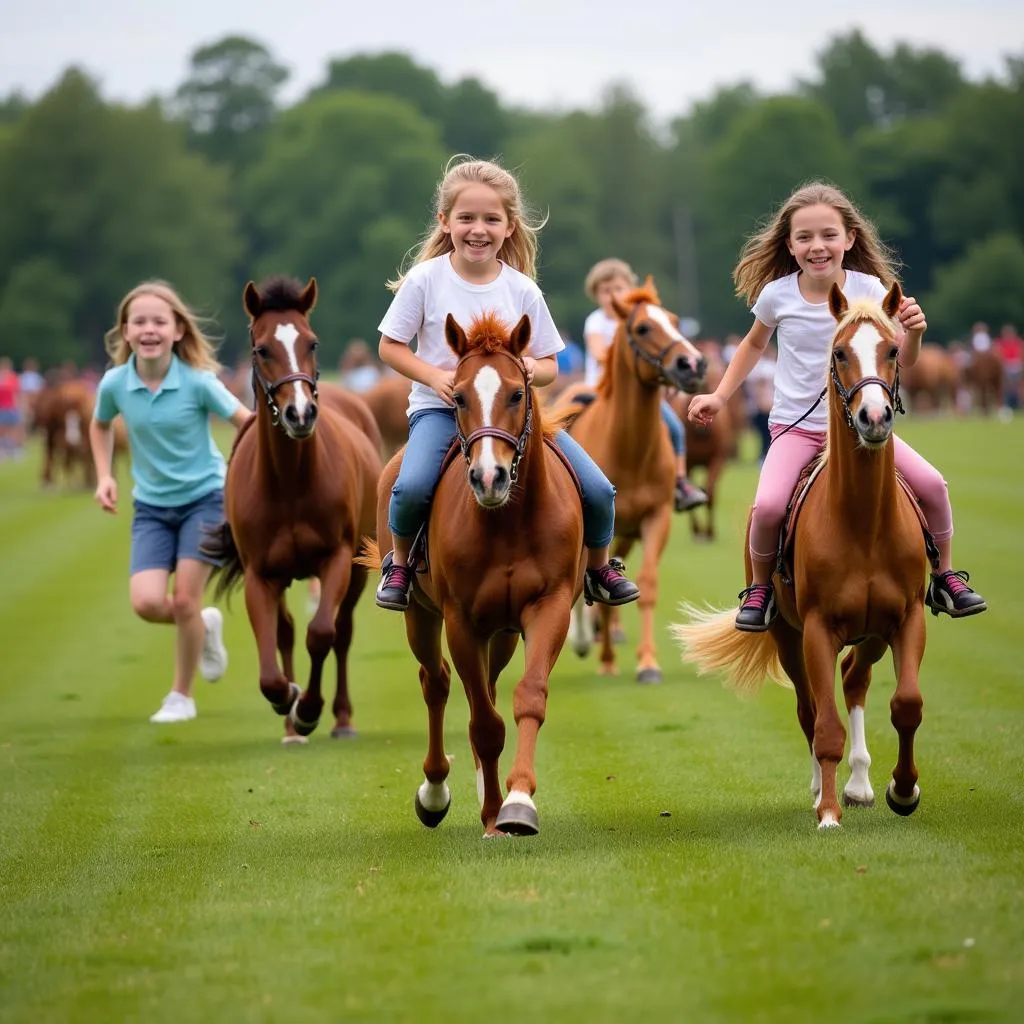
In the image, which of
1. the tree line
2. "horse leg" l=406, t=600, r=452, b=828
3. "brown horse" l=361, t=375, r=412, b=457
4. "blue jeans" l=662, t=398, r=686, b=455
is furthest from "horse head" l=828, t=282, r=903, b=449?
the tree line

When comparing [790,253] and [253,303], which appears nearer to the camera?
[790,253]

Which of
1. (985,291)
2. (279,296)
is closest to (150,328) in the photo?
(279,296)

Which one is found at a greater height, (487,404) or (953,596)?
(487,404)

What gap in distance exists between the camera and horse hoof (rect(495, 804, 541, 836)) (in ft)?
24.6

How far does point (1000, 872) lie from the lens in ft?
22.7

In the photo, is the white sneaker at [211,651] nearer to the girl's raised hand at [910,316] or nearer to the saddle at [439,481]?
the saddle at [439,481]

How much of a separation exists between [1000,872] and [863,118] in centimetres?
12170

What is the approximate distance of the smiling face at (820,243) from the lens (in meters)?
8.66

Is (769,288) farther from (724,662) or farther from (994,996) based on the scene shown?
(994,996)

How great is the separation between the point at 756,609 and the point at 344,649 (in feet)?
14.4

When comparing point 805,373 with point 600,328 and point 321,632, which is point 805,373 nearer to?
point 321,632

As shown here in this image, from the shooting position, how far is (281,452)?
11.0 meters

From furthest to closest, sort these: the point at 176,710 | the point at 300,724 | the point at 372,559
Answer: the point at 176,710
the point at 300,724
the point at 372,559

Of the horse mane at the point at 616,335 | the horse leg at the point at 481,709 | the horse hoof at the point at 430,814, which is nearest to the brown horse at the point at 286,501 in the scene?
the horse hoof at the point at 430,814
